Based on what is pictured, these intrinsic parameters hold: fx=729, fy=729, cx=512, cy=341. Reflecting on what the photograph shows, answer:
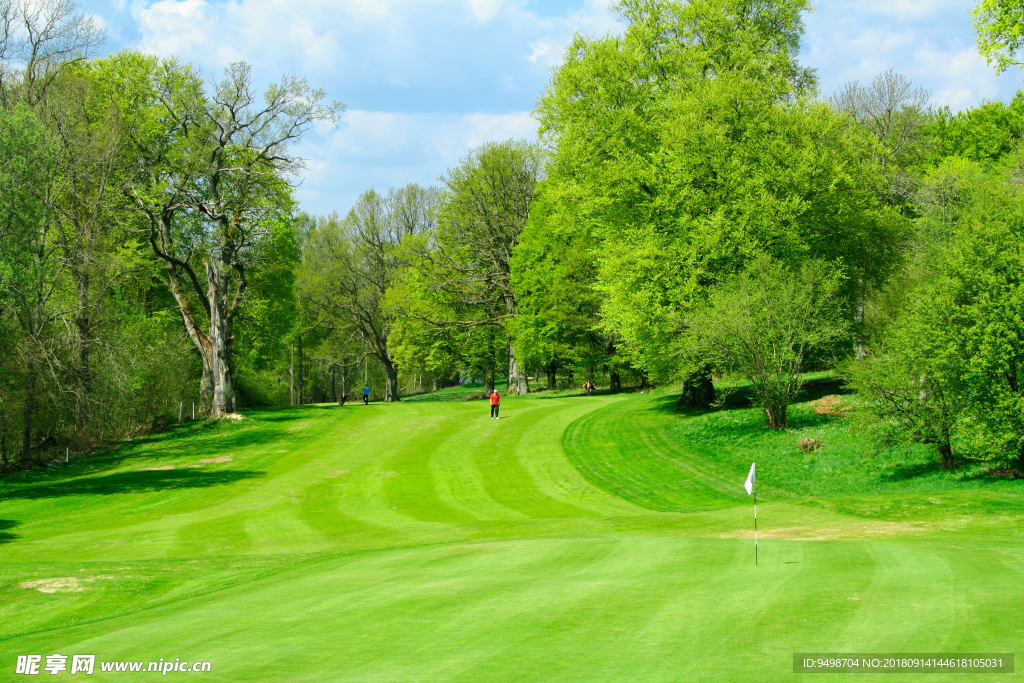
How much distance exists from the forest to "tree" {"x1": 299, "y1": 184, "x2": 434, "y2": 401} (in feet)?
58.6

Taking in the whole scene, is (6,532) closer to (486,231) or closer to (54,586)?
(54,586)

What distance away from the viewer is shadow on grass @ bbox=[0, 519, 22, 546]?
19750 mm

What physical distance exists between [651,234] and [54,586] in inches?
1065

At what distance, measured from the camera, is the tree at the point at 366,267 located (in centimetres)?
7388

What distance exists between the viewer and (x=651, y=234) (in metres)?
33.8

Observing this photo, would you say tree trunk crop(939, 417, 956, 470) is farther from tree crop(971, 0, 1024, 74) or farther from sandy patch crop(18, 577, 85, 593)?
sandy patch crop(18, 577, 85, 593)

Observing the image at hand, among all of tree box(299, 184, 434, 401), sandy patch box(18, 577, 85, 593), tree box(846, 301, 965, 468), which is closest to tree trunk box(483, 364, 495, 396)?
tree box(299, 184, 434, 401)

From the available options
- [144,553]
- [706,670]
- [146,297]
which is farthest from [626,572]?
[146,297]

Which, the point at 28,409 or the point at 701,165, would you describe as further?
the point at 701,165

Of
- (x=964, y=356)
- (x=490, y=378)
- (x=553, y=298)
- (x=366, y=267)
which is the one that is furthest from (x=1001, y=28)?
(x=366, y=267)

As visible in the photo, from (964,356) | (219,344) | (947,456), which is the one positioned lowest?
(947,456)

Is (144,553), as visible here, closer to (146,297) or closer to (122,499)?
(122,499)

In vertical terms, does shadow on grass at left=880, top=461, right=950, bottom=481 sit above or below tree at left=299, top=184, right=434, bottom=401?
below

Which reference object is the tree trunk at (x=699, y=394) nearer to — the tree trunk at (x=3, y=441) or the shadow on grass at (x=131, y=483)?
the shadow on grass at (x=131, y=483)
